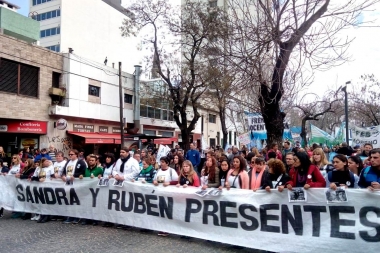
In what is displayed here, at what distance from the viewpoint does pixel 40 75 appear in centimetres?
1934

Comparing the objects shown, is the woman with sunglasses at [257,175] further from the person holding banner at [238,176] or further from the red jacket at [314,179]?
the red jacket at [314,179]

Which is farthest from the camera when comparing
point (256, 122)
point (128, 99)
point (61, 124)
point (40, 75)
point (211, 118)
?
point (211, 118)

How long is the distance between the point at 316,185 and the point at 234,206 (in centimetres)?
132

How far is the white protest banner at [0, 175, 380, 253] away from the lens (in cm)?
457

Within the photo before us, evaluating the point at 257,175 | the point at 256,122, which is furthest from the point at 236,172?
the point at 256,122

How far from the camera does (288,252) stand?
4.88 metres

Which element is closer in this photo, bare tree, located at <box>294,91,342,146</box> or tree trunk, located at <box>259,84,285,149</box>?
tree trunk, located at <box>259,84,285,149</box>

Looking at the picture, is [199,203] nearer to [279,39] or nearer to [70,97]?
[279,39]

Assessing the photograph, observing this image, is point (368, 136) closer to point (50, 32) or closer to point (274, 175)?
point (274, 175)

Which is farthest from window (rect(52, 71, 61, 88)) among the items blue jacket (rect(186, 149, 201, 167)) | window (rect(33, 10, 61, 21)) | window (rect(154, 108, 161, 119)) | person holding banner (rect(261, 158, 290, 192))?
window (rect(33, 10, 61, 21))

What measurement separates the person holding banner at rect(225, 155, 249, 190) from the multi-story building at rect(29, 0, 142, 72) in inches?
1736

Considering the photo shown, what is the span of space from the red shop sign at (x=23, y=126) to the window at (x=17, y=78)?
1596 millimetres

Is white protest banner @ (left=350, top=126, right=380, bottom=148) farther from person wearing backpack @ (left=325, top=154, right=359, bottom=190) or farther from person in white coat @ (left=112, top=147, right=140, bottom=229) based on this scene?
person in white coat @ (left=112, top=147, right=140, bottom=229)

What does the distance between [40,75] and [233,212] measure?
17.4m
